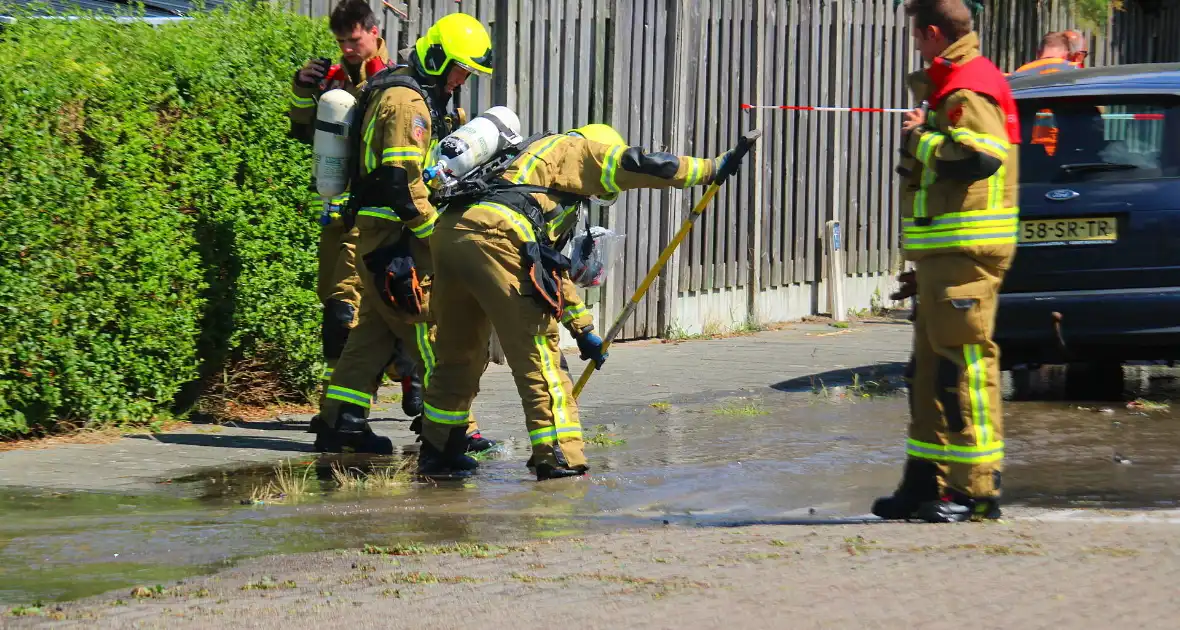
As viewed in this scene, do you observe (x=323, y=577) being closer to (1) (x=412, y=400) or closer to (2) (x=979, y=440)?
(2) (x=979, y=440)

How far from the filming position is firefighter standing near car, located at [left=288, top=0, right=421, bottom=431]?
26.1 ft

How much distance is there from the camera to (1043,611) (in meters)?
4.22

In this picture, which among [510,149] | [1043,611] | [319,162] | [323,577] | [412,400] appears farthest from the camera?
[412,400]

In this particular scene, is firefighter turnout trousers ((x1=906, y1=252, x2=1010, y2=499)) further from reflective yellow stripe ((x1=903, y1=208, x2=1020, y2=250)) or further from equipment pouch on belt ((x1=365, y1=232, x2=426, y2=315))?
equipment pouch on belt ((x1=365, y1=232, x2=426, y2=315))

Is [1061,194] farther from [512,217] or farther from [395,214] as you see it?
[395,214]

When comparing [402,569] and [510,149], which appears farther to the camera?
[510,149]

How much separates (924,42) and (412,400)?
3745 mm

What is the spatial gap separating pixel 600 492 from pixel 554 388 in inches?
22.6

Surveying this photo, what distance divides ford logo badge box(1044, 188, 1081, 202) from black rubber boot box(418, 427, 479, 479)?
340cm

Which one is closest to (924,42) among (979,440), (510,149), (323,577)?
(979,440)

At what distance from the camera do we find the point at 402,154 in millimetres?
7398

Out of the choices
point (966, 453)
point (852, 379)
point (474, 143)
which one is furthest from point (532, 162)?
point (852, 379)

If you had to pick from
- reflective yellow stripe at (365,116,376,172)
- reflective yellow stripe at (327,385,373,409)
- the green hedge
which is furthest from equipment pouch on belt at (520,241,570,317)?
the green hedge

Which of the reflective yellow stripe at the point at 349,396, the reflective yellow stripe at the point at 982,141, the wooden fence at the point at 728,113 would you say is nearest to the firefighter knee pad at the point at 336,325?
the reflective yellow stripe at the point at 349,396
